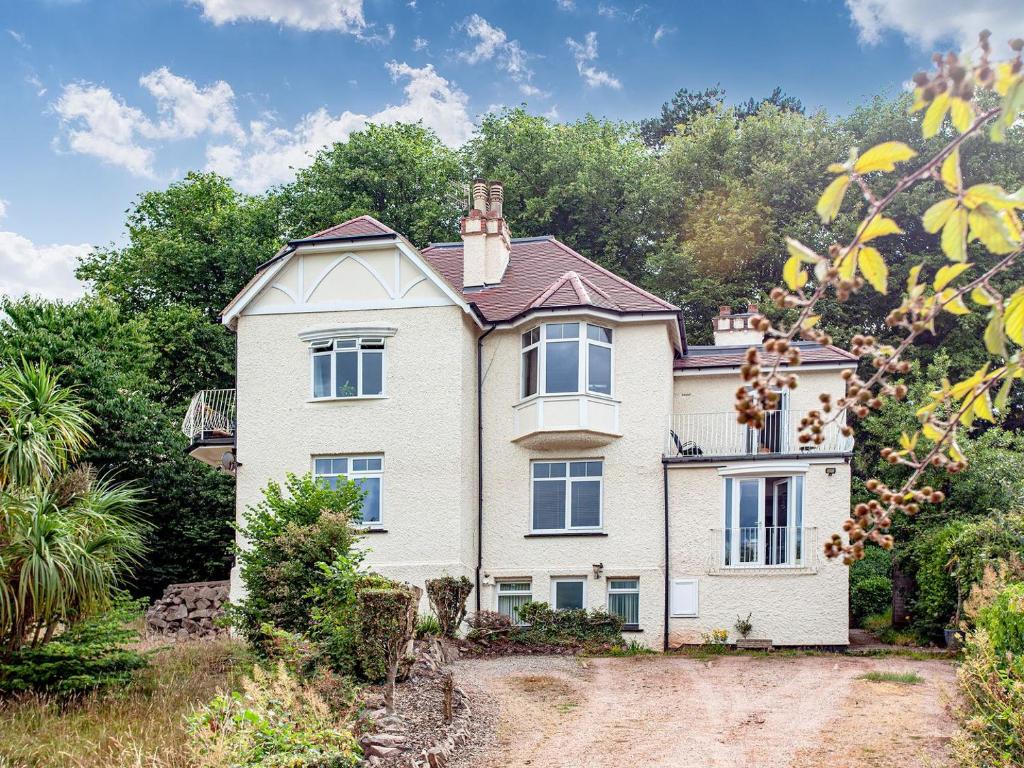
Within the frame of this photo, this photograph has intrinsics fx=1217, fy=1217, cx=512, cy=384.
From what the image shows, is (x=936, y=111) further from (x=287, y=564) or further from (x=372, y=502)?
(x=372, y=502)

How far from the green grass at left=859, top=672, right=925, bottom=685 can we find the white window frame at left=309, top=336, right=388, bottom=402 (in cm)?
1086

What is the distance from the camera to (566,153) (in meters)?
40.6

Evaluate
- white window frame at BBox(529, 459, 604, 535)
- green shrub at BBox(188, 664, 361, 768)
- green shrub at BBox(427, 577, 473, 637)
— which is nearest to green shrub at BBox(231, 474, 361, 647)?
green shrub at BBox(188, 664, 361, 768)

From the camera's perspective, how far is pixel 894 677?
1803cm

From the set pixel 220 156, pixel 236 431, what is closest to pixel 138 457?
pixel 236 431

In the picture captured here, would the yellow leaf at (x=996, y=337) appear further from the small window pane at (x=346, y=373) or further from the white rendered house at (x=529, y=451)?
the small window pane at (x=346, y=373)

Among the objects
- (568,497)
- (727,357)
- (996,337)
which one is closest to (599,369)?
(568,497)

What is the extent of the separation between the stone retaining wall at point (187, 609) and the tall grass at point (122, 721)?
8869 mm

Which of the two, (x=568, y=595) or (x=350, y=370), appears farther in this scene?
(x=350, y=370)

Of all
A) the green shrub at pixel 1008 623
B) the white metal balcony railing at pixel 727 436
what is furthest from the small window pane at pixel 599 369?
the green shrub at pixel 1008 623

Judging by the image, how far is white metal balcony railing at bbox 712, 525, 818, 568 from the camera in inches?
936

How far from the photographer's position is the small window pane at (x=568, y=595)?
24359 mm

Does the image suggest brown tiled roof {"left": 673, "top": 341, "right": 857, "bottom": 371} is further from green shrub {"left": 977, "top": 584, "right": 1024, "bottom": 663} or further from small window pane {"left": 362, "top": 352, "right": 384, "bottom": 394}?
green shrub {"left": 977, "top": 584, "right": 1024, "bottom": 663}

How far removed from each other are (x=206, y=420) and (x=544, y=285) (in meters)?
8.15
